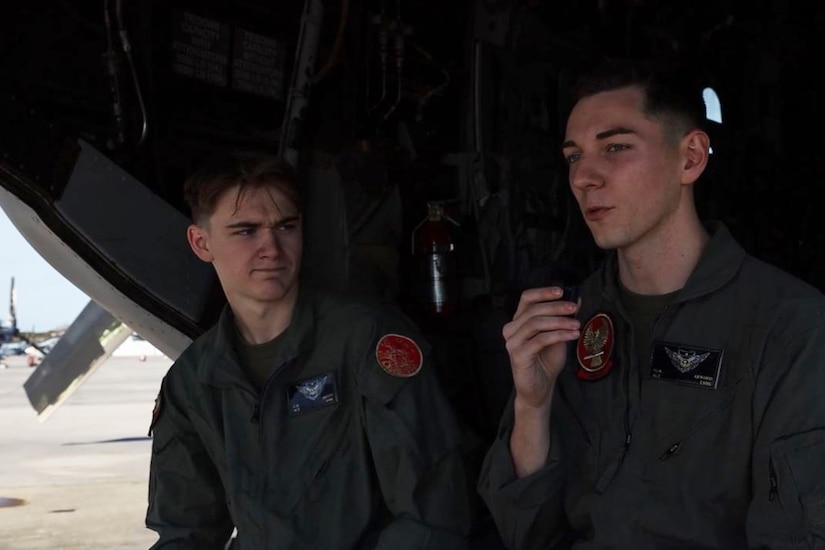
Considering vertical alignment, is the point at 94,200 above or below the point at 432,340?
above

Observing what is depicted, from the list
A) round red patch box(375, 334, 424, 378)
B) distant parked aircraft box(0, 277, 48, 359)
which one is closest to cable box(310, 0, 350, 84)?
round red patch box(375, 334, 424, 378)

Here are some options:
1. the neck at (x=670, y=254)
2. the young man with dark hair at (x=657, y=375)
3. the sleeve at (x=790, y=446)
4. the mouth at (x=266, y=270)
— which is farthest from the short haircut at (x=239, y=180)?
the sleeve at (x=790, y=446)

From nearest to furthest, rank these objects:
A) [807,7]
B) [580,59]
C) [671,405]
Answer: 1. [671,405]
2. [580,59]
3. [807,7]

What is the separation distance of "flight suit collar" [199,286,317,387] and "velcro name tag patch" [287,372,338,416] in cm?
6

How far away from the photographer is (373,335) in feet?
6.23

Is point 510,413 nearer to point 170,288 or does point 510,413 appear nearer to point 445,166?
point 170,288

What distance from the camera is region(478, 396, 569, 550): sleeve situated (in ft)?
5.08

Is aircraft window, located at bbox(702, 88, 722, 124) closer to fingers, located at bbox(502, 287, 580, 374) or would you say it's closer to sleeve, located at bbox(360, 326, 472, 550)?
sleeve, located at bbox(360, 326, 472, 550)

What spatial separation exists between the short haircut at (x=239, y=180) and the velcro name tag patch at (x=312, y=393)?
14.2 inches

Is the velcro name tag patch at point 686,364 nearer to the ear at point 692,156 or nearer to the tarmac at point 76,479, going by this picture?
the ear at point 692,156

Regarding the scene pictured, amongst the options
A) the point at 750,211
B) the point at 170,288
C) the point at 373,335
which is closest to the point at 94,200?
the point at 170,288

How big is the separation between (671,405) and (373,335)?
646 millimetres

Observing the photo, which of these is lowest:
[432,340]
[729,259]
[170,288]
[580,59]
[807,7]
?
[432,340]

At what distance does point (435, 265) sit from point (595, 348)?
1043 millimetres
